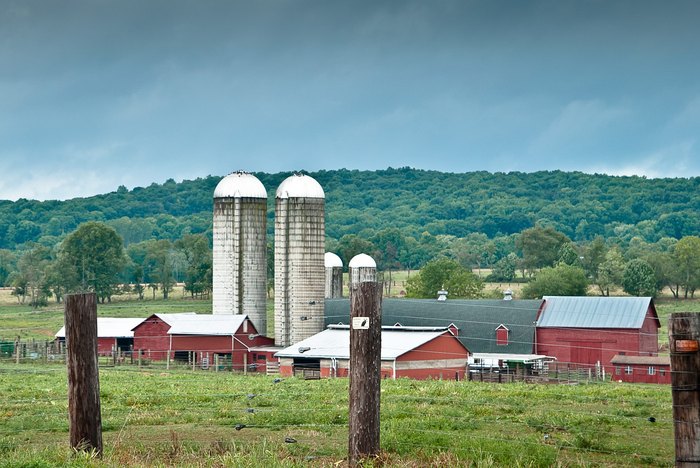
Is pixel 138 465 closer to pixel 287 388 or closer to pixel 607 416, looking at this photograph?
pixel 607 416

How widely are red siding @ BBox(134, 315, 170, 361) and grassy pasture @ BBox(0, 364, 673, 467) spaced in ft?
93.4

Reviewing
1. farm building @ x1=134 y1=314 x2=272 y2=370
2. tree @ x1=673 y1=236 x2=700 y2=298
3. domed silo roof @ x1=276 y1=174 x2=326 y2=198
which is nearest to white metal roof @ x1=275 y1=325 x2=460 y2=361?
farm building @ x1=134 y1=314 x2=272 y2=370

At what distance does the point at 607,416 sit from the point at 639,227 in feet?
597

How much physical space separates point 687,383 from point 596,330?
45176 millimetres

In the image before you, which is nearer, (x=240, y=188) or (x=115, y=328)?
(x=240, y=188)

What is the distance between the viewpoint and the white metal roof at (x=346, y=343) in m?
44.5

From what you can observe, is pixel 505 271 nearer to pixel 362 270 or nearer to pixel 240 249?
pixel 362 270

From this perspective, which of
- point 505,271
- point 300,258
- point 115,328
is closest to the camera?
point 300,258

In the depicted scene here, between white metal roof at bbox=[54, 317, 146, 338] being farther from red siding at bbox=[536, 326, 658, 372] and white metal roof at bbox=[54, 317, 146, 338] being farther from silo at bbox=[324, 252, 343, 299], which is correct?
red siding at bbox=[536, 326, 658, 372]

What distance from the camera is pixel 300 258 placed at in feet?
173

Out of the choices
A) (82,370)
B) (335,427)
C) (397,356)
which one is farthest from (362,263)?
(82,370)

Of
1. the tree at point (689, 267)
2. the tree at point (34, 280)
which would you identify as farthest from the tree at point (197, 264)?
the tree at point (689, 267)

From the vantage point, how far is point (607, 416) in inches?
768

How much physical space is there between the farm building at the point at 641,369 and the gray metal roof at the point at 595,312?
5.11 metres
